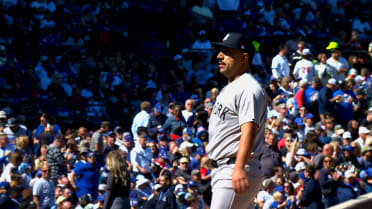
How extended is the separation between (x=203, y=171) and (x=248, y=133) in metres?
6.86

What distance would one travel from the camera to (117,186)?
33.2ft

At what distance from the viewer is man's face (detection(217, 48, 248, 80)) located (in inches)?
197

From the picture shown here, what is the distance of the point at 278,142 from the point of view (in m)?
13.0

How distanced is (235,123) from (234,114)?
56 millimetres

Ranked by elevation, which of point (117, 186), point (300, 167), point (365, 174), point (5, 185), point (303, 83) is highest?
point (303, 83)

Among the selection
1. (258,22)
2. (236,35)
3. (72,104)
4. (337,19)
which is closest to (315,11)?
(337,19)

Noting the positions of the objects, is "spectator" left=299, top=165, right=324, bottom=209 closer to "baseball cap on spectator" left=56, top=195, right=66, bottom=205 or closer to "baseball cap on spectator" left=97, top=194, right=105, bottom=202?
"baseball cap on spectator" left=97, top=194, right=105, bottom=202

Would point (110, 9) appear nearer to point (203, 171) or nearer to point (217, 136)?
point (203, 171)

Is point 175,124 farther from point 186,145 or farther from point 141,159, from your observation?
point 141,159

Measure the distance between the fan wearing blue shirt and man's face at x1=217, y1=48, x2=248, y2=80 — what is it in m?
6.95

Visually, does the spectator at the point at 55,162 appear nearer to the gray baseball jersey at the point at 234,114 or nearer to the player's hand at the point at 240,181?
the gray baseball jersey at the point at 234,114

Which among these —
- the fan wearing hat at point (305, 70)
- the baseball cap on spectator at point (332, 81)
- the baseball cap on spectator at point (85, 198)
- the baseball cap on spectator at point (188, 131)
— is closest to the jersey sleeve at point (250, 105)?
the baseball cap on spectator at point (85, 198)

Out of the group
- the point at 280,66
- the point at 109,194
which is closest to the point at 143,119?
the point at 280,66

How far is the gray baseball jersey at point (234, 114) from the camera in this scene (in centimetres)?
476
